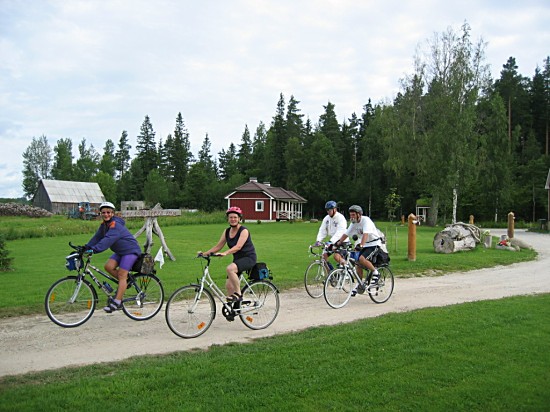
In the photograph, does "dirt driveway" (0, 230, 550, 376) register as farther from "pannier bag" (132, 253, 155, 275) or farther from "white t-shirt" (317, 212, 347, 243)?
"white t-shirt" (317, 212, 347, 243)

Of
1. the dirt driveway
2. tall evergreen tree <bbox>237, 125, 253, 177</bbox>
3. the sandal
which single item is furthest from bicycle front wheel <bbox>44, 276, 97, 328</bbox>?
tall evergreen tree <bbox>237, 125, 253, 177</bbox>

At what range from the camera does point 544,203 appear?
173 feet

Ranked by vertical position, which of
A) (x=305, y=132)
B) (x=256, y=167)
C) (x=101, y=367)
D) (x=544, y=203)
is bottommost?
(x=101, y=367)

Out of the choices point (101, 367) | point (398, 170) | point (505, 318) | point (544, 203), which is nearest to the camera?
point (101, 367)

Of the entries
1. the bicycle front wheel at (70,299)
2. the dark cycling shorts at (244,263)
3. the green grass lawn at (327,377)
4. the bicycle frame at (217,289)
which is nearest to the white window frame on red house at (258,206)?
the bicycle front wheel at (70,299)

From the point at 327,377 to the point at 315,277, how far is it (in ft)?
17.6

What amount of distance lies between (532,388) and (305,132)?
8671 centimetres

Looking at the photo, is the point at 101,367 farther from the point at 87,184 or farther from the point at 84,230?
the point at 87,184

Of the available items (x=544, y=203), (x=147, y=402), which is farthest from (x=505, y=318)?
(x=544, y=203)

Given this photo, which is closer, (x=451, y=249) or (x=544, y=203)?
(x=451, y=249)

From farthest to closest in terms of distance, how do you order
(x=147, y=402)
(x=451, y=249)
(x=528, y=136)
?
1. (x=528, y=136)
2. (x=451, y=249)
3. (x=147, y=402)

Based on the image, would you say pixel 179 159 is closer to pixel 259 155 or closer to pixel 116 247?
pixel 259 155

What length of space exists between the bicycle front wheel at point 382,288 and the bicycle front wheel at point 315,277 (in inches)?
41.3

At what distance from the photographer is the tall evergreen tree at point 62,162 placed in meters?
97.7
